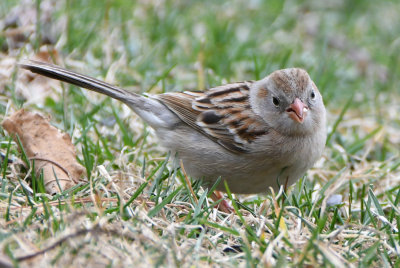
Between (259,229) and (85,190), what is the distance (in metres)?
1.13

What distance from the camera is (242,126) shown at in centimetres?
442

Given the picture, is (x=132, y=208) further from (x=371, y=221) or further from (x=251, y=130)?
(x=371, y=221)

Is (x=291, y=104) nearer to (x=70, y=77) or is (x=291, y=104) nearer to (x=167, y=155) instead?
(x=167, y=155)

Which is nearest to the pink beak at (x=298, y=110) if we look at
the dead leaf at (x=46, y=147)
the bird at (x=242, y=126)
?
the bird at (x=242, y=126)

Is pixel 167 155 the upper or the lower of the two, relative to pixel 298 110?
lower

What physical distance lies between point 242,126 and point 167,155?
0.57 meters

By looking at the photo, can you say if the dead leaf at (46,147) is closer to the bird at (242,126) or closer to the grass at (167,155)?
the grass at (167,155)

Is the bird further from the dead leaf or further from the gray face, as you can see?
the dead leaf

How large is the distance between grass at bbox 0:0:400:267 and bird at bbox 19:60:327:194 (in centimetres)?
18

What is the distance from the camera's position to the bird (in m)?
4.16

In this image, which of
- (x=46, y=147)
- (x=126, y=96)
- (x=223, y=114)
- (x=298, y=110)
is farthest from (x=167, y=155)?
(x=298, y=110)

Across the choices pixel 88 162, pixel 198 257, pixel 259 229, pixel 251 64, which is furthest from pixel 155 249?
pixel 251 64

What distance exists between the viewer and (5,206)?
3416 mm

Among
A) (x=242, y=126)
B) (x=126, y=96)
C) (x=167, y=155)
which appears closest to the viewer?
(x=167, y=155)
